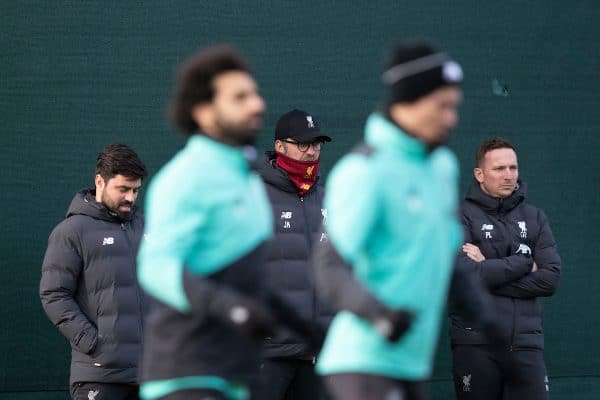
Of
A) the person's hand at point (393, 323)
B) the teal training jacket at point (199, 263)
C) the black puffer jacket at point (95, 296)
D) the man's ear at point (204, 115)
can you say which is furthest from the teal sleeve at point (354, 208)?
the black puffer jacket at point (95, 296)

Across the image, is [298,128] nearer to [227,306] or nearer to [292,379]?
[292,379]

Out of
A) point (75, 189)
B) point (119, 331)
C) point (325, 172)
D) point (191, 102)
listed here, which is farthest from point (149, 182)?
point (191, 102)

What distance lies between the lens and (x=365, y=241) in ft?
12.8

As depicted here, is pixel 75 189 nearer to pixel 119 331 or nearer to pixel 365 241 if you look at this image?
pixel 119 331

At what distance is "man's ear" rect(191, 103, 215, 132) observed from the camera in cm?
418

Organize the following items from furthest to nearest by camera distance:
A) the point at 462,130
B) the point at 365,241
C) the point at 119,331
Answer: the point at 462,130, the point at 119,331, the point at 365,241

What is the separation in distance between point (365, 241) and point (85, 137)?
4.93 metres

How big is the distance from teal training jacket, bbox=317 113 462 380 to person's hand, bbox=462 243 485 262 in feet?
10.6

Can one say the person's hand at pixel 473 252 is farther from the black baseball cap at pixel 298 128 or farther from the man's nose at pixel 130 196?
the man's nose at pixel 130 196

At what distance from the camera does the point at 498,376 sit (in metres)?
7.27

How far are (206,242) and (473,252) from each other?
3.44 metres

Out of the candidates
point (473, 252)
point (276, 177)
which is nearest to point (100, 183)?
point (276, 177)

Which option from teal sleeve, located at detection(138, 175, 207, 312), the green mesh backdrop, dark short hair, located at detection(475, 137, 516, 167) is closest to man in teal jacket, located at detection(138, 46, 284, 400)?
teal sleeve, located at detection(138, 175, 207, 312)

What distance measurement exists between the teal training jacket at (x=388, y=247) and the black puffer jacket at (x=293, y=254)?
3183mm
